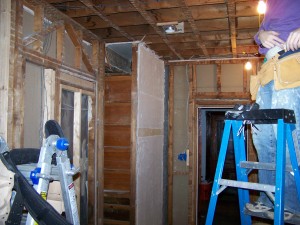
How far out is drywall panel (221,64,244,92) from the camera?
537 cm

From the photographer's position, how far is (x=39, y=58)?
2.94 metres

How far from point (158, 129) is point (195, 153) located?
0.98 m

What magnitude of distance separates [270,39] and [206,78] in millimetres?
3790

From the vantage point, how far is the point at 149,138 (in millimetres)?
4637

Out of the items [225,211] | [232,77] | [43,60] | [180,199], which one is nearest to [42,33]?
[43,60]

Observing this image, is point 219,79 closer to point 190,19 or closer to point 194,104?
point 194,104

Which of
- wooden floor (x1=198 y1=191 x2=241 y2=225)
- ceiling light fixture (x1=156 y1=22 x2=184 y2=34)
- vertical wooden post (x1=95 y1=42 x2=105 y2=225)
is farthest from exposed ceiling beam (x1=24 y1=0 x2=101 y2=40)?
wooden floor (x1=198 y1=191 x2=241 y2=225)

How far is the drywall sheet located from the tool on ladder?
2.32 meters

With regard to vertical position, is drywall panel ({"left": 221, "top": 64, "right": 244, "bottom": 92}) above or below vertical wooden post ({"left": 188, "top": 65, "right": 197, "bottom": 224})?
above

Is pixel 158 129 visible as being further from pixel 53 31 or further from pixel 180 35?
pixel 53 31

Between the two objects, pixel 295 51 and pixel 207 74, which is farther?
pixel 207 74

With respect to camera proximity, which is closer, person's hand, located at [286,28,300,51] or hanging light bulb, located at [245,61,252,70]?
person's hand, located at [286,28,300,51]

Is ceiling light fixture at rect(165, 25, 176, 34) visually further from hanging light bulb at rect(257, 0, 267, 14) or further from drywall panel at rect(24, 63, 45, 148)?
drywall panel at rect(24, 63, 45, 148)

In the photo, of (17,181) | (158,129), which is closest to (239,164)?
(17,181)
